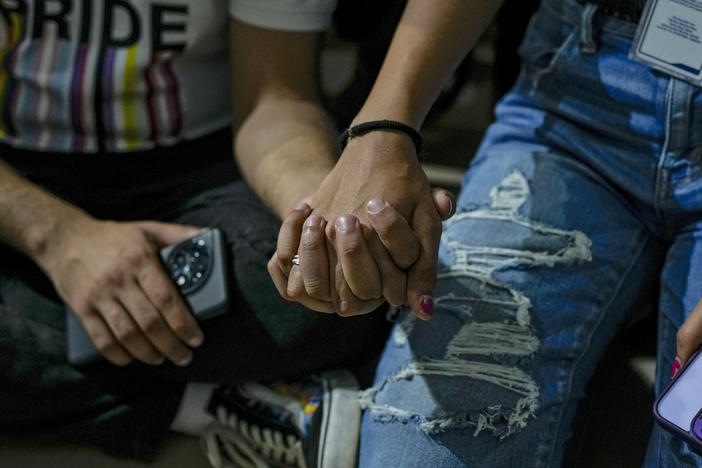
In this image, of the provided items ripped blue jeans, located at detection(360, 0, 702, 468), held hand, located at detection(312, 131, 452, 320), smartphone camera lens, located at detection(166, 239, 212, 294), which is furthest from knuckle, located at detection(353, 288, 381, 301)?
smartphone camera lens, located at detection(166, 239, 212, 294)

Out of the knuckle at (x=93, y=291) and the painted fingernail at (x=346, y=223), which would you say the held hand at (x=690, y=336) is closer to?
the painted fingernail at (x=346, y=223)

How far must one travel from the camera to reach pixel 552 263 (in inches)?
29.9

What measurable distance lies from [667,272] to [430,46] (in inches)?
12.3

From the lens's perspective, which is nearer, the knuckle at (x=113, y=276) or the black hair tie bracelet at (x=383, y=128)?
the black hair tie bracelet at (x=383, y=128)

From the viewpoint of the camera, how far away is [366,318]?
0.83m

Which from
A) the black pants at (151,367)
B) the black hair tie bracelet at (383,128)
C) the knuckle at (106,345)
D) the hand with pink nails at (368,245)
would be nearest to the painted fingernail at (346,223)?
the hand with pink nails at (368,245)

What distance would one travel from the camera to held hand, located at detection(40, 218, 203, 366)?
795 millimetres

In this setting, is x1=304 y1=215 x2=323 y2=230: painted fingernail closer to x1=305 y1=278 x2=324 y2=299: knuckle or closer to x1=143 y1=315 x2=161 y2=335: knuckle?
x1=305 y1=278 x2=324 y2=299: knuckle

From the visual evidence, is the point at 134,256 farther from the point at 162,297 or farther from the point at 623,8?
the point at 623,8

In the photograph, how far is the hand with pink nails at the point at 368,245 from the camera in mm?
618

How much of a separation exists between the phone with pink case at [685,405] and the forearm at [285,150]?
0.37 meters

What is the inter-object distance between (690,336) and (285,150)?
0.46 metres

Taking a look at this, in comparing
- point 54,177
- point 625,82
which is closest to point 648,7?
point 625,82

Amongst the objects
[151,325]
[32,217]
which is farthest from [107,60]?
[151,325]
